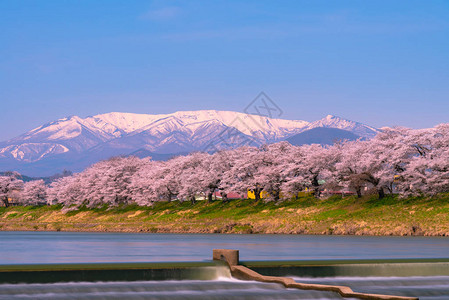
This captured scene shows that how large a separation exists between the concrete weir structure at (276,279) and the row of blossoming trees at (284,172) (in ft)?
191

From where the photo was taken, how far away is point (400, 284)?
31.9 metres

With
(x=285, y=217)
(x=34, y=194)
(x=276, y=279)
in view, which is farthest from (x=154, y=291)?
(x=34, y=194)

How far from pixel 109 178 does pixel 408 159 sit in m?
80.3

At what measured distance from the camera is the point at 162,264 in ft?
104

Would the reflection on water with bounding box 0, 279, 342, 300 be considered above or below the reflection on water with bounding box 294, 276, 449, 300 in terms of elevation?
above

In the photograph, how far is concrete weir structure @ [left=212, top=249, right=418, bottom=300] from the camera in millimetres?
26578

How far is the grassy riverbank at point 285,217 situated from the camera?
82.2 meters

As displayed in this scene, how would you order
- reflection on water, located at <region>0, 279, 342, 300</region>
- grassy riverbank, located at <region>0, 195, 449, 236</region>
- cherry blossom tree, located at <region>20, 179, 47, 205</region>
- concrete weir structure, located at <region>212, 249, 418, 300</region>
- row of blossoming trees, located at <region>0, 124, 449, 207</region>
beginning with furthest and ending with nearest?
cherry blossom tree, located at <region>20, 179, 47, 205</region>, row of blossoming trees, located at <region>0, 124, 449, 207</region>, grassy riverbank, located at <region>0, 195, 449, 236</region>, reflection on water, located at <region>0, 279, 342, 300</region>, concrete weir structure, located at <region>212, 249, 418, 300</region>

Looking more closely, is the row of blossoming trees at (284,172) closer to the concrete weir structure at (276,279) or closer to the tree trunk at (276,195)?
the tree trunk at (276,195)

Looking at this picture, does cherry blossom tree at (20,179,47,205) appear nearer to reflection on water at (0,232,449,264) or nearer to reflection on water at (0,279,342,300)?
reflection on water at (0,232,449,264)

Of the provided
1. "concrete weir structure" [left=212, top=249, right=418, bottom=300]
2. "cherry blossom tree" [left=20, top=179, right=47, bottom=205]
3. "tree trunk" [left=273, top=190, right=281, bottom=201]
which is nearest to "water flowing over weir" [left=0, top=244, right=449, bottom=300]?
"concrete weir structure" [left=212, top=249, right=418, bottom=300]

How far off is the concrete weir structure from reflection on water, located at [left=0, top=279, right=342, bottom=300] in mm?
321

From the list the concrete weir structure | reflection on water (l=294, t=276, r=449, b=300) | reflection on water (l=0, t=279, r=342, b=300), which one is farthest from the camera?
reflection on water (l=294, t=276, r=449, b=300)

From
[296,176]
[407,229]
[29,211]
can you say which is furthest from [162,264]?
[29,211]
